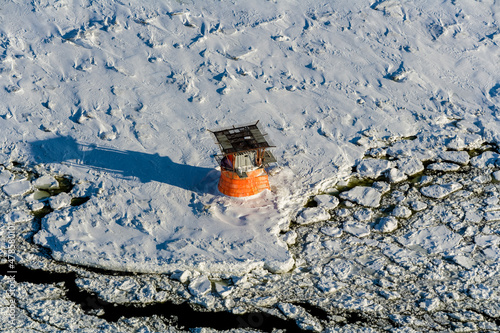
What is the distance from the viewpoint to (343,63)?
11.4m

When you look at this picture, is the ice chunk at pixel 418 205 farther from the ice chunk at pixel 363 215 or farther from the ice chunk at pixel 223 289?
the ice chunk at pixel 223 289

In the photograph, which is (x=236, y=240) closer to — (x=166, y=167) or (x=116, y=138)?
(x=166, y=167)

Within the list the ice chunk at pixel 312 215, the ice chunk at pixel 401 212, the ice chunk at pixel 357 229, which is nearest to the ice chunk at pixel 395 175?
the ice chunk at pixel 401 212

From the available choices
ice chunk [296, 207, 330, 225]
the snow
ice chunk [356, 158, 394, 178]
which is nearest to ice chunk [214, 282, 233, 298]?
the snow

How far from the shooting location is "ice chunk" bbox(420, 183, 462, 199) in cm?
921

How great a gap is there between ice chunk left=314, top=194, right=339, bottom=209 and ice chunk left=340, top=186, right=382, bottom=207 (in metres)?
0.16

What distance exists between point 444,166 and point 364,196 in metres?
1.47

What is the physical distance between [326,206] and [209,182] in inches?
69.1

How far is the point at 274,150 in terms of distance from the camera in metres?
9.95

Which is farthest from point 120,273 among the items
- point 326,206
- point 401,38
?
point 401,38

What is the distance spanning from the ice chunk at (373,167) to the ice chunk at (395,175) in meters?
0.10

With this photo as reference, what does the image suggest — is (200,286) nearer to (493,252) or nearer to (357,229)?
(357,229)

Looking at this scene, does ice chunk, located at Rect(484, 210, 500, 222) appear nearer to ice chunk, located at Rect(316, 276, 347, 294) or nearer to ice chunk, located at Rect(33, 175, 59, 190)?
ice chunk, located at Rect(316, 276, 347, 294)

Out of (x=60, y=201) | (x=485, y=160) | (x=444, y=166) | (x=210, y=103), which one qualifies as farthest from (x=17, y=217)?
(x=485, y=160)
